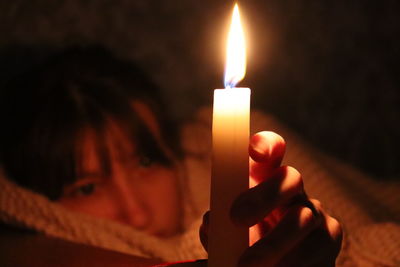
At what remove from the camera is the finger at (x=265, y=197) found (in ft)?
1.06

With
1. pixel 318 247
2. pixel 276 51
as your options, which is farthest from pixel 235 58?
pixel 276 51

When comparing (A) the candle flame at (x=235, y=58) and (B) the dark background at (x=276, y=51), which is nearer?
(A) the candle flame at (x=235, y=58)

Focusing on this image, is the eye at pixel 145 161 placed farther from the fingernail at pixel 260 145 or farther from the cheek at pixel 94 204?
the fingernail at pixel 260 145

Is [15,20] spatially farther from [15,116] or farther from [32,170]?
[32,170]

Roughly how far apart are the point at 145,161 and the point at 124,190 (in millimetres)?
135

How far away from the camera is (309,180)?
934 millimetres

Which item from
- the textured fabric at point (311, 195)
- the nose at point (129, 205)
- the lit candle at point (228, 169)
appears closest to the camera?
the lit candle at point (228, 169)

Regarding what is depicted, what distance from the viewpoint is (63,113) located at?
0.98 m

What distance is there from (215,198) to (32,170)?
2.51 feet

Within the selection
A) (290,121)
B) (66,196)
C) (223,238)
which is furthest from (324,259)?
(290,121)

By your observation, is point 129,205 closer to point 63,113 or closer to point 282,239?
point 63,113

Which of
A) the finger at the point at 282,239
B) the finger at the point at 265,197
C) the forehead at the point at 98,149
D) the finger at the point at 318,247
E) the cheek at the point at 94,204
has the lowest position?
the cheek at the point at 94,204

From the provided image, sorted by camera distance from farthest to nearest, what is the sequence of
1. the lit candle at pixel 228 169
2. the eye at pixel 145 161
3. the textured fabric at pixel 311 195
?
the eye at pixel 145 161
the textured fabric at pixel 311 195
the lit candle at pixel 228 169

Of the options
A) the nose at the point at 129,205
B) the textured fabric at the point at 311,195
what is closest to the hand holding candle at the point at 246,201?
the textured fabric at the point at 311,195
